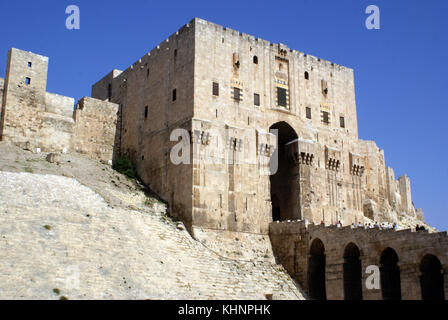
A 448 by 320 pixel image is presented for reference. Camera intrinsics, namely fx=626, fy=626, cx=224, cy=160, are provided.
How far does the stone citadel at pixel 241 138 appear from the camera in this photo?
1330 inches

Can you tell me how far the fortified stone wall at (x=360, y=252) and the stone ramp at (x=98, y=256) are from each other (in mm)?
1232

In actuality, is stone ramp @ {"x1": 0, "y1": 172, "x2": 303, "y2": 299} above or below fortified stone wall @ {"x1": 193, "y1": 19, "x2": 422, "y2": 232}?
below

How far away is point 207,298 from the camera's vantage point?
2722 cm

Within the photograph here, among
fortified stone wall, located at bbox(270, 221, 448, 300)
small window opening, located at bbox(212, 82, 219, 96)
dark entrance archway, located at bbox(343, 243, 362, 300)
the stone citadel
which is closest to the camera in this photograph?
fortified stone wall, located at bbox(270, 221, 448, 300)

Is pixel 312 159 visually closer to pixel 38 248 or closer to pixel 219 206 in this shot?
pixel 219 206

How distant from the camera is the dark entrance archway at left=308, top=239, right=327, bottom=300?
110 ft

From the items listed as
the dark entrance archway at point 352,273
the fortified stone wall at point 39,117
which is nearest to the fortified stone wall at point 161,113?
the fortified stone wall at point 39,117

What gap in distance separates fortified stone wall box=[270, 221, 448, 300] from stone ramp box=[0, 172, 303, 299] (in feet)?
4.04

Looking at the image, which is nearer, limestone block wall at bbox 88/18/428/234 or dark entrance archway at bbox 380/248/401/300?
dark entrance archway at bbox 380/248/401/300

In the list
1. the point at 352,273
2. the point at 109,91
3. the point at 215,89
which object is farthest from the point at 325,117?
the point at 109,91

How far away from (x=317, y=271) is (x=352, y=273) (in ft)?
7.46

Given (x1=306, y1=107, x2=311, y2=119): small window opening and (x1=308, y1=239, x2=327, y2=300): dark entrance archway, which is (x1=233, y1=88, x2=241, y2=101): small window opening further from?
(x1=308, y1=239, x2=327, y2=300): dark entrance archway

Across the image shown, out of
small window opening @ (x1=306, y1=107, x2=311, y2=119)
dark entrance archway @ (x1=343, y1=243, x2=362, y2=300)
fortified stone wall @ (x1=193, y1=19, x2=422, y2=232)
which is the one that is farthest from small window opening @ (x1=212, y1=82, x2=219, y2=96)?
dark entrance archway @ (x1=343, y1=243, x2=362, y2=300)

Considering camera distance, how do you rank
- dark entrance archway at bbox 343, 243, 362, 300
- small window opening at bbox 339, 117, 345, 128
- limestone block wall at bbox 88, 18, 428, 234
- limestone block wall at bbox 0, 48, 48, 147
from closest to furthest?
dark entrance archway at bbox 343, 243, 362, 300 < limestone block wall at bbox 88, 18, 428, 234 < limestone block wall at bbox 0, 48, 48, 147 < small window opening at bbox 339, 117, 345, 128
